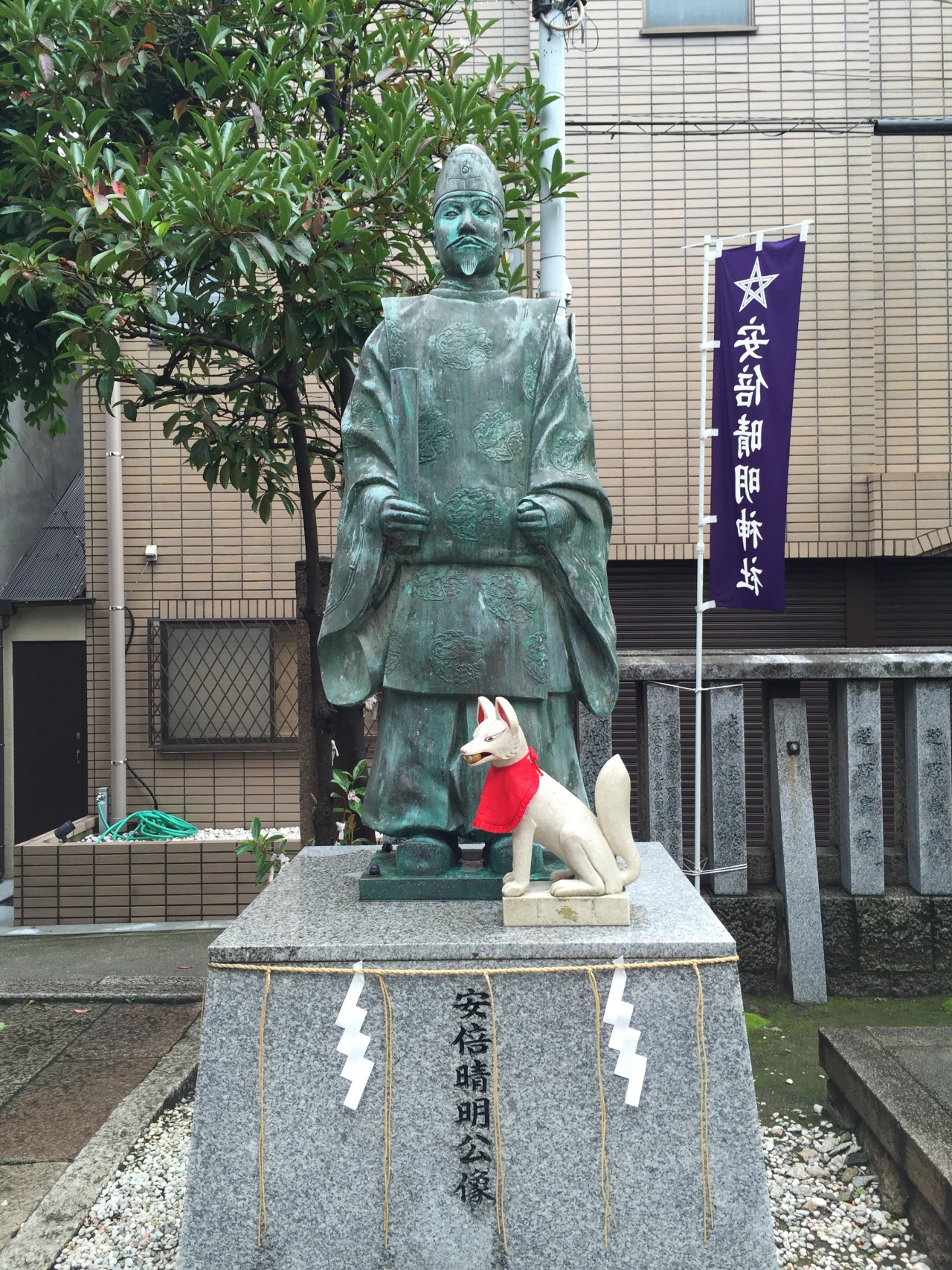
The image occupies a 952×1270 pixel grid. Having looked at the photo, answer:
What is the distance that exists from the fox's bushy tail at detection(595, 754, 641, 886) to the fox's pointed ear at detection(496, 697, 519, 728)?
1.03ft

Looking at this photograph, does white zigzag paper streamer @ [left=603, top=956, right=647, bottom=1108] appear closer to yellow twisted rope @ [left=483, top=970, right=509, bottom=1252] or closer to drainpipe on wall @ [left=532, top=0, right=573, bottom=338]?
yellow twisted rope @ [left=483, top=970, right=509, bottom=1252]

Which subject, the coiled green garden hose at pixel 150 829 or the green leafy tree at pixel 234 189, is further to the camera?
the coiled green garden hose at pixel 150 829

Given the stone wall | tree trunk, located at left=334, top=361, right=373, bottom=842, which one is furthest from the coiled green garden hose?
the stone wall

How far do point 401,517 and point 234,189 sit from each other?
169cm

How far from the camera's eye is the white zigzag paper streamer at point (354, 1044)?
282 cm

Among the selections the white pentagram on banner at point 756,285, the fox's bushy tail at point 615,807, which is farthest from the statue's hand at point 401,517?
the white pentagram on banner at point 756,285

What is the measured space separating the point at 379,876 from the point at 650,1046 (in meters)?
1.08

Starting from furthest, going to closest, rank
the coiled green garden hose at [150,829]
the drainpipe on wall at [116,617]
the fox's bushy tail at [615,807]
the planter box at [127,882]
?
1. the drainpipe on wall at [116,617]
2. the coiled green garden hose at [150,829]
3. the planter box at [127,882]
4. the fox's bushy tail at [615,807]

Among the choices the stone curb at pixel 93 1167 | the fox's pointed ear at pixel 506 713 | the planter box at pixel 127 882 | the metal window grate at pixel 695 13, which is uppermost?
the metal window grate at pixel 695 13

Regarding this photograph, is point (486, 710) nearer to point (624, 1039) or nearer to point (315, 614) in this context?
point (624, 1039)

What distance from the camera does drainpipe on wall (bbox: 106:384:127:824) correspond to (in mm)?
8570

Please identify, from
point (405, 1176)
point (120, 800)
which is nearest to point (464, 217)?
point (405, 1176)

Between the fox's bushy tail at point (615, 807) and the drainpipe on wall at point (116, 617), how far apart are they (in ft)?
20.9

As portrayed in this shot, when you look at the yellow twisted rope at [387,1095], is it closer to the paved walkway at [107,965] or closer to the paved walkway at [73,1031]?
the paved walkway at [73,1031]
